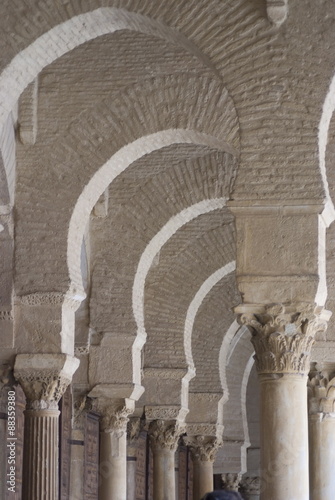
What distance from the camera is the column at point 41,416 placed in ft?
38.8

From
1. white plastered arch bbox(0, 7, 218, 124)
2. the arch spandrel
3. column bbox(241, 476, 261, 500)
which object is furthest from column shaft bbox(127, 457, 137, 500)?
white plastered arch bbox(0, 7, 218, 124)

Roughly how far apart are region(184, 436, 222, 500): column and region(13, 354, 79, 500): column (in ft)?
26.4

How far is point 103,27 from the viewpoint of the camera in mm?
10023

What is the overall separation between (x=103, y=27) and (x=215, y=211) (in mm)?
6891

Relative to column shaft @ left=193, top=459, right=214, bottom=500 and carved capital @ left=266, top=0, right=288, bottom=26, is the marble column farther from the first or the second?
column shaft @ left=193, top=459, right=214, bottom=500

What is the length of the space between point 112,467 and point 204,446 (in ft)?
17.9

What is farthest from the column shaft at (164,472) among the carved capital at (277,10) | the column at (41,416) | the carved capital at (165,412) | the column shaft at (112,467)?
the carved capital at (277,10)

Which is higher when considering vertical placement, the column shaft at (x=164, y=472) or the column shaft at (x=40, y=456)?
the column shaft at (x=164, y=472)

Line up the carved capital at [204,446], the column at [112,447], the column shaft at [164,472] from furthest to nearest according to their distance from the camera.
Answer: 1. the carved capital at [204,446]
2. the column shaft at [164,472]
3. the column at [112,447]

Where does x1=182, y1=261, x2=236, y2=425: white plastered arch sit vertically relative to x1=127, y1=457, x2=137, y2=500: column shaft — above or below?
above

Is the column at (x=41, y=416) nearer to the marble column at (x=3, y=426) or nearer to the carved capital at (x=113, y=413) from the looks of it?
the marble column at (x=3, y=426)

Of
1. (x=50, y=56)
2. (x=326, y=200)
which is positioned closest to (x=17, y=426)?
(x=50, y=56)

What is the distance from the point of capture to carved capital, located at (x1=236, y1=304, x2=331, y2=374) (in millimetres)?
8992

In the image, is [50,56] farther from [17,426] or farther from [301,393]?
[17,426]
